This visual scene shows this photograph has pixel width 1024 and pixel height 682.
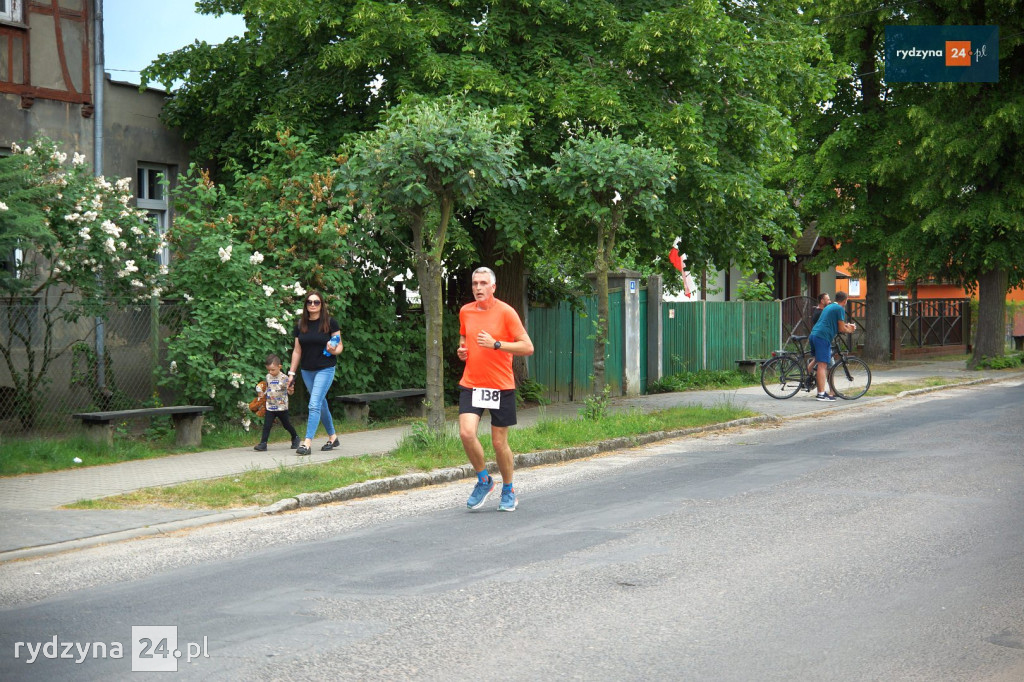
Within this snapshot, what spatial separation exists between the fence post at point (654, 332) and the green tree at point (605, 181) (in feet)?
20.2

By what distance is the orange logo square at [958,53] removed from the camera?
27.8 meters

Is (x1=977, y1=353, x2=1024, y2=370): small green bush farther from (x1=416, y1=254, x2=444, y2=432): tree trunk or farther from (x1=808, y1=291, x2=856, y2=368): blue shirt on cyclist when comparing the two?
(x1=416, y1=254, x2=444, y2=432): tree trunk

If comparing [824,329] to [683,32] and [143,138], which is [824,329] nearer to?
[683,32]

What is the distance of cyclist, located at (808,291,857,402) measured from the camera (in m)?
18.4

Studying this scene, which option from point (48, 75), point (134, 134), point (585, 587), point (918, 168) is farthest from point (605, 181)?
point (918, 168)

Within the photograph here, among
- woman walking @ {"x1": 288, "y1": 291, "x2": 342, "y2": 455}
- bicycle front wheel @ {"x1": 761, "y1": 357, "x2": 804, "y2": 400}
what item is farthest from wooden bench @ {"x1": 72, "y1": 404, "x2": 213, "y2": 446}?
bicycle front wheel @ {"x1": 761, "y1": 357, "x2": 804, "y2": 400}

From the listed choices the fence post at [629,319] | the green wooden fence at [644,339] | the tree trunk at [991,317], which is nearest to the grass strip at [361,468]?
the green wooden fence at [644,339]

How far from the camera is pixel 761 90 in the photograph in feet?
55.3

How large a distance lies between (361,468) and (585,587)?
4.76 meters

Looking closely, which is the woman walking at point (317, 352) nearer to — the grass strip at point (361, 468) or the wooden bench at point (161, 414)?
the grass strip at point (361, 468)

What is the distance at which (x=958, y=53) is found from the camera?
91.8ft

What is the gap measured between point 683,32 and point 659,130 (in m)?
1.41

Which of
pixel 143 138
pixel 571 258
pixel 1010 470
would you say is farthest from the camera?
pixel 571 258

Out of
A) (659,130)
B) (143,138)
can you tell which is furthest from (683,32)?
(143,138)
